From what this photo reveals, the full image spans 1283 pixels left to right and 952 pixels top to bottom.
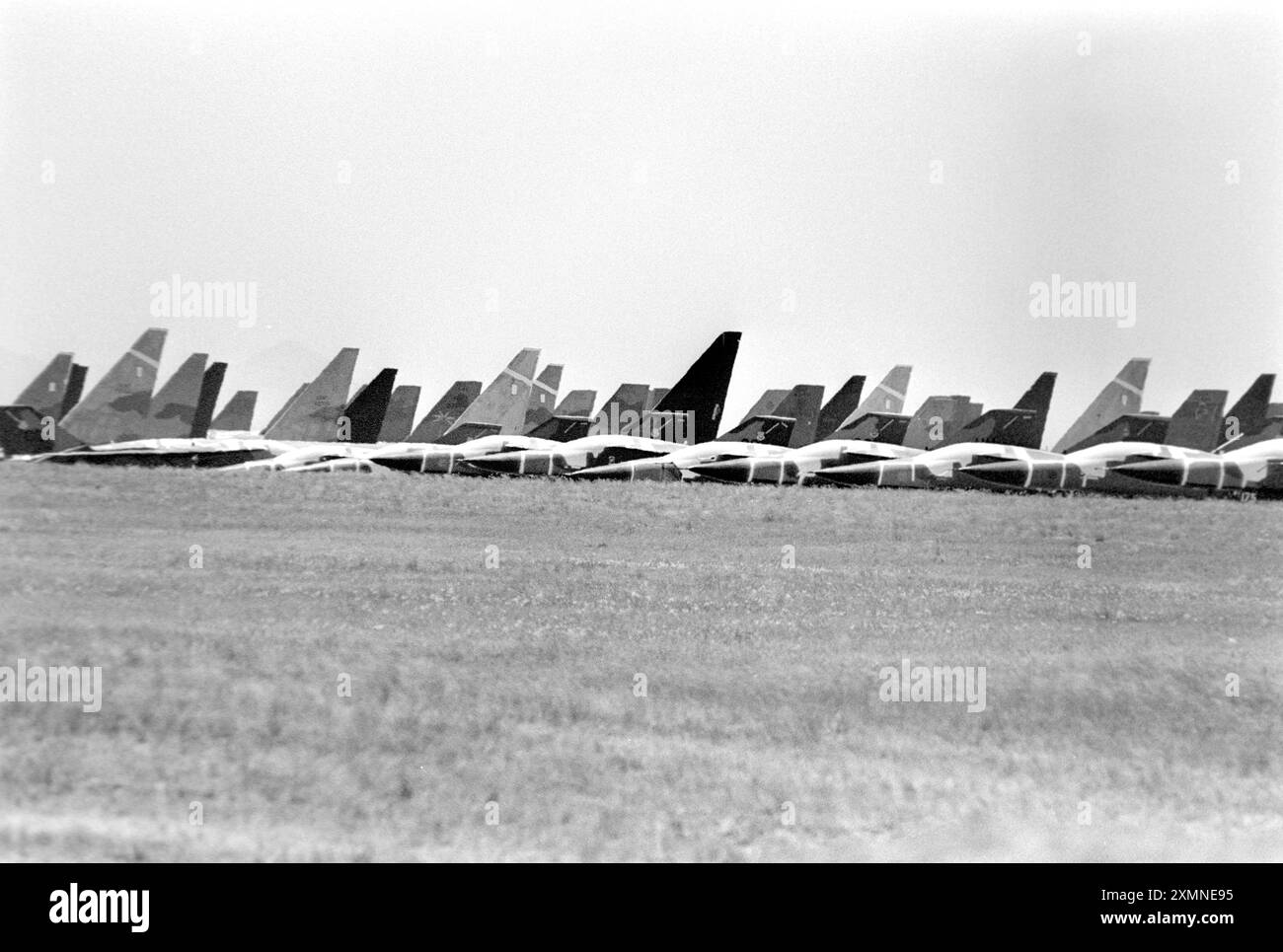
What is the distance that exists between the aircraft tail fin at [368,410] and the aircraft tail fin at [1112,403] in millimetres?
19497

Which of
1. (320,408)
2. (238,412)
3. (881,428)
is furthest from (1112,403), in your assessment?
(238,412)

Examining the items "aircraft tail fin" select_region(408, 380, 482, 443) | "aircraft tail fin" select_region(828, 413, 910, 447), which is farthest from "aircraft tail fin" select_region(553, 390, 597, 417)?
"aircraft tail fin" select_region(828, 413, 910, 447)

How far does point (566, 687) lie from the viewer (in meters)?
11.1

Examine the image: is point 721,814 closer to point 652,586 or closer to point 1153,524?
point 652,586

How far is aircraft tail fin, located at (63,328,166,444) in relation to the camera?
93.7 ft

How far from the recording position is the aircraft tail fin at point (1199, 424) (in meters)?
36.6

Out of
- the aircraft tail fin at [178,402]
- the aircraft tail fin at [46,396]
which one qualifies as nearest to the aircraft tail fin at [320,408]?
the aircraft tail fin at [178,402]

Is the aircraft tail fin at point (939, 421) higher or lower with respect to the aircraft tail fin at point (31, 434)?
Answer: higher

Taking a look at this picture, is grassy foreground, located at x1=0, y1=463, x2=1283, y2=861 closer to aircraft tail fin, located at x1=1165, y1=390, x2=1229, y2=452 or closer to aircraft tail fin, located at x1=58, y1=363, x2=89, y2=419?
aircraft tail fin, located at x1=58, y1=363, x2=89, y2=419

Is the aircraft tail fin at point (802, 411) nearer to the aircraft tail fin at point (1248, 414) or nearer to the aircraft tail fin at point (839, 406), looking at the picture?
the aircraft tail fin at point (839, 406)

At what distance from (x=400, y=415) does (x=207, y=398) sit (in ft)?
36.6

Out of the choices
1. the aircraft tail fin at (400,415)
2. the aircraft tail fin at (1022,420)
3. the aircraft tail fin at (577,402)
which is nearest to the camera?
the aircraft tail fin at (1022,420)

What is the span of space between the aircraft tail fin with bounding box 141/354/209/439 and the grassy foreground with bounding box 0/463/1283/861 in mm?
11345

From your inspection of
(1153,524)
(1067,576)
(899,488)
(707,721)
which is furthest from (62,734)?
(899,488)
